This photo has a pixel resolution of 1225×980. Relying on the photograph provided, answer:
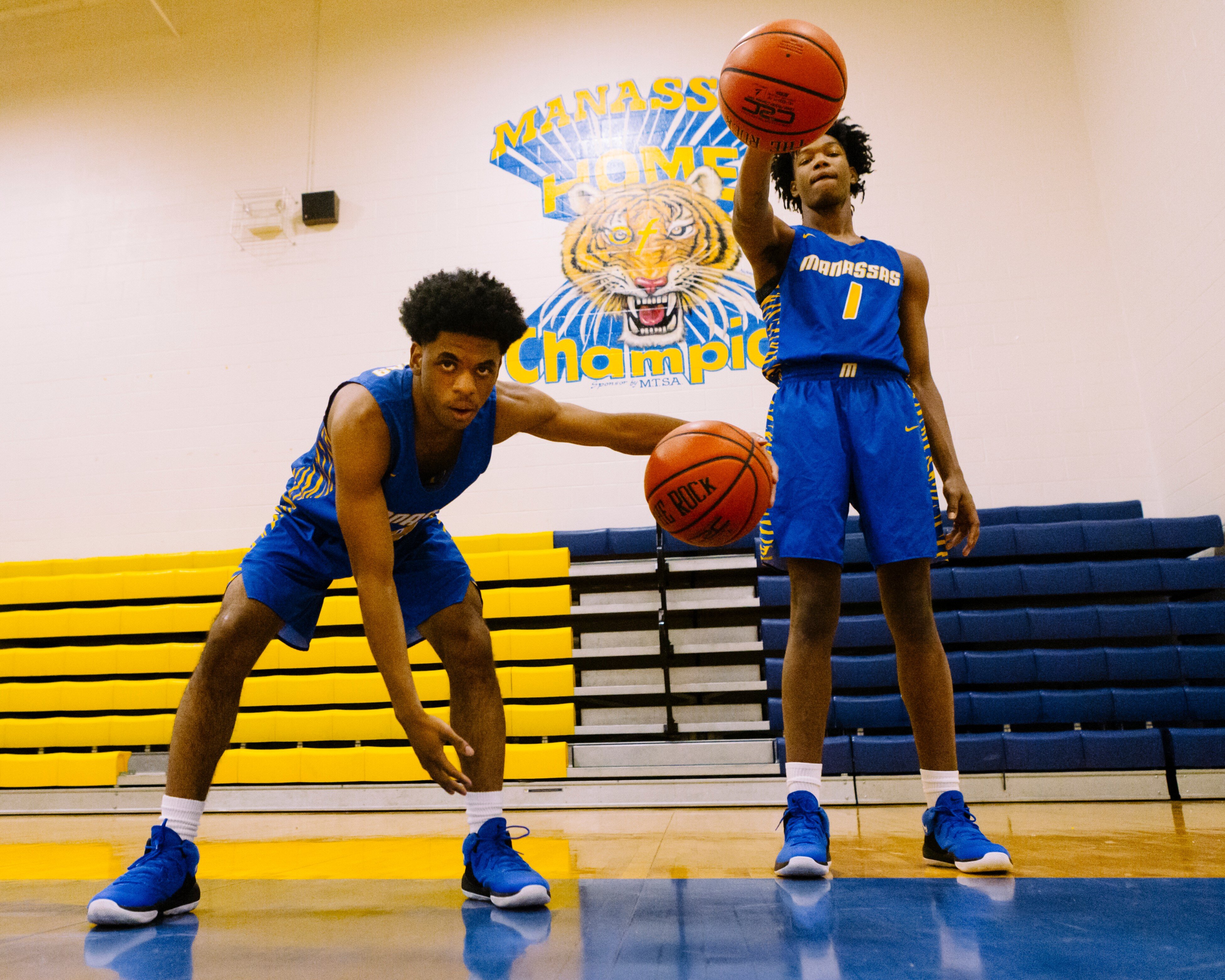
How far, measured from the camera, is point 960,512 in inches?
76.0

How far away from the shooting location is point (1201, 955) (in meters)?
0.95

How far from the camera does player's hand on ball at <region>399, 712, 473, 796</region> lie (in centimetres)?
123

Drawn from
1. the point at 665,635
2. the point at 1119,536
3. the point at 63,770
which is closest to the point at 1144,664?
the point at 1119,536

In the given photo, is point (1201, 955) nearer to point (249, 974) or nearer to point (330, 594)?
point (249, 974)

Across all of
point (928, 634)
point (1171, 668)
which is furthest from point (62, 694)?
point (1171, 668)

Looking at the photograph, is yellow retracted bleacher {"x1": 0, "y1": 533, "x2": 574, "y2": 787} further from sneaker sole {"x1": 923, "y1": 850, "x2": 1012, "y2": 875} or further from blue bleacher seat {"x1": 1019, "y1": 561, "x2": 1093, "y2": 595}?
sneaker sole {"x1": 923, "y1": 850, "x2": 1012, "y2": 875}

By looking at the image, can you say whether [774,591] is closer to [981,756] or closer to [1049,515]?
[981,756]

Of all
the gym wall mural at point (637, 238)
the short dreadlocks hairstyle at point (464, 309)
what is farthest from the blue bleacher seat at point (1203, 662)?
the short dreadlocks hairstyle at point (464, 309)

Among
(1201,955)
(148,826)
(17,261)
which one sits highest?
(17,261)

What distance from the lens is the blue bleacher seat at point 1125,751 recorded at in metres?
3.35

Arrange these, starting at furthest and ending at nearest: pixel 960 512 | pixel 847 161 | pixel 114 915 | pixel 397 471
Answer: pixel 847 161 < pixel 960 512 < pixel 397 471 < pixel 114 915

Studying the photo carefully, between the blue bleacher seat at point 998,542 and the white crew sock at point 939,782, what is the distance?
2.27 m

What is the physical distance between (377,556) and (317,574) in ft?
1.25

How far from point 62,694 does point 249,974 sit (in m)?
3.93
